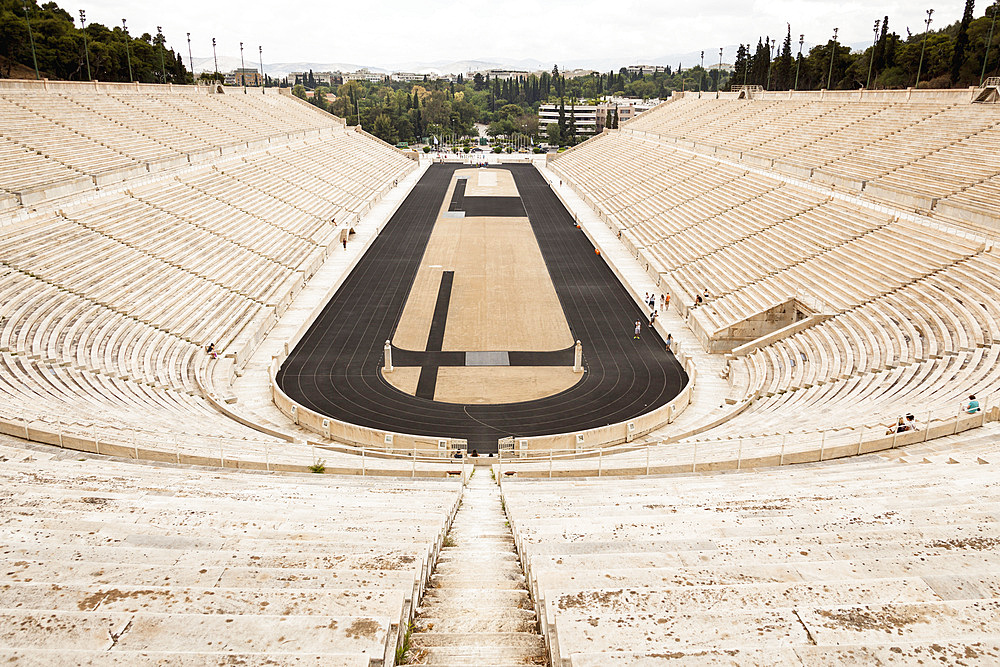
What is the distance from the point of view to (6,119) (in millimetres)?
30500

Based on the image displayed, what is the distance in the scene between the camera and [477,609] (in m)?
6.57

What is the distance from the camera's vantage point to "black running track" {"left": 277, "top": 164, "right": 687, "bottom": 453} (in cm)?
1761

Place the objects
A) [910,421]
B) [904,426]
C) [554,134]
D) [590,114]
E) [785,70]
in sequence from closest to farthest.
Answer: [904,426], [910,421], [785,70], [554,134], [590,114]

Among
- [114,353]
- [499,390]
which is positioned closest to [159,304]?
[114,353]

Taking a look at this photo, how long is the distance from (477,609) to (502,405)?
12001 millimetres

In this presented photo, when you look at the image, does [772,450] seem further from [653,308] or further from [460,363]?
[653,308]

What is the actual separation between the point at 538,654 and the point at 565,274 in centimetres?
2745

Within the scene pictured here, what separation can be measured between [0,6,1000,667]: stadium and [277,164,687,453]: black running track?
15 centimetres

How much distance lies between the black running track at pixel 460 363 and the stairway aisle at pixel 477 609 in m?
7.47

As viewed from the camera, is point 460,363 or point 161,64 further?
point 161,64

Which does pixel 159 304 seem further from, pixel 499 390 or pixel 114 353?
pixel 499 390

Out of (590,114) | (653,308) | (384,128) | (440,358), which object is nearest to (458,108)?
(590,114)

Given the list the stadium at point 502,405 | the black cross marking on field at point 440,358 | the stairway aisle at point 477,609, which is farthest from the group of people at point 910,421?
the black cross marking on field at point 440,358

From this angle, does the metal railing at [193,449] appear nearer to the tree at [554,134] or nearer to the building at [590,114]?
the tree at [554,134]
